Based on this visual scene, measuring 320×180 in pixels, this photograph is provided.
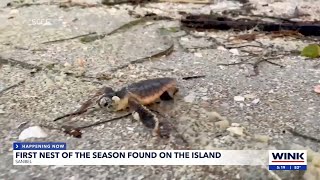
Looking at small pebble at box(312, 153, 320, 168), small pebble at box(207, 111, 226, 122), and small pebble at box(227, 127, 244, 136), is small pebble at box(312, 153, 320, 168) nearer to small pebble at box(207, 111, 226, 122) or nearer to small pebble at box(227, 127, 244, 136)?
small pebble at box(227, 127, 244, 136)

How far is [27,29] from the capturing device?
2.98m

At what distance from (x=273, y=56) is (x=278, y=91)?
54cm

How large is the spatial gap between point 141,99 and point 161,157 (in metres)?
0.38

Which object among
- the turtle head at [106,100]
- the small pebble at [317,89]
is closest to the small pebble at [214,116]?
the turtle head at [106,100]

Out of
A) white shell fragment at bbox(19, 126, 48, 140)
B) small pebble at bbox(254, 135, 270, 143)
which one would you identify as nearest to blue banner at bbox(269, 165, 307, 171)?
small pebble at bbox(254, 135, 270, 143)

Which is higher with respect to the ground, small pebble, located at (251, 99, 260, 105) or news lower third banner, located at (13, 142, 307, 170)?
news lower third banner, located at (13, 142, 307, 170)

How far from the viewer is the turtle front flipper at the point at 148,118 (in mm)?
1682

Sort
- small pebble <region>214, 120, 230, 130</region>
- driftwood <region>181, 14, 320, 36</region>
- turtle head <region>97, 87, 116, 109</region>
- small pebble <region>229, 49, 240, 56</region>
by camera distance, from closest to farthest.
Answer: small pebble <region>214, 120, 230, 130</region> → turtle head <region>97, 87, 116, 109</region> → small pebble <region>229, 49, 240, 56</region> → driftwood <region>181, 14, 320, 36</region>

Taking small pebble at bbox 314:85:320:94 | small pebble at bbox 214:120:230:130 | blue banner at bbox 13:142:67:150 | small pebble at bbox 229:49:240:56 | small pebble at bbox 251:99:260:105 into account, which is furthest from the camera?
small pebble at bbox 229:49:240:56

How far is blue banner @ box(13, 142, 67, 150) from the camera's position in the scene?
1586 millimetres

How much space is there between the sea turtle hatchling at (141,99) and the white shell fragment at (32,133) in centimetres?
28

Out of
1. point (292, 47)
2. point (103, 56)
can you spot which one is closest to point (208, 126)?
point (103, 56)

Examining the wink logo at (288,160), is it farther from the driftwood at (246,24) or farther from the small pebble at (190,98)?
the driftwood at (246,24)

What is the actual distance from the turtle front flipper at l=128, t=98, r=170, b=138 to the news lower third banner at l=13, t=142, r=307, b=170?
138 mm
